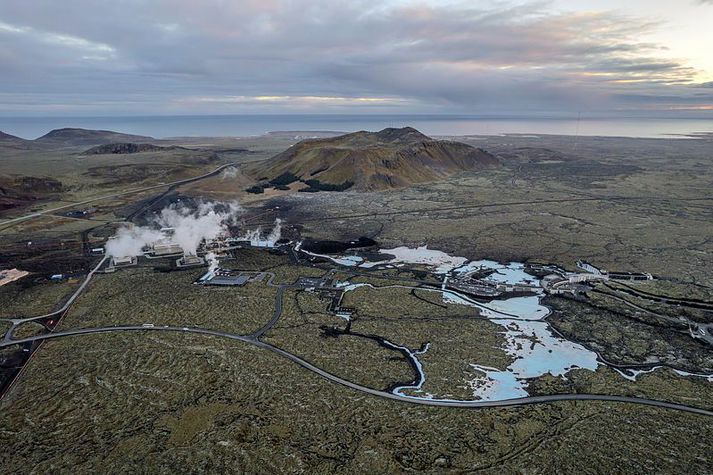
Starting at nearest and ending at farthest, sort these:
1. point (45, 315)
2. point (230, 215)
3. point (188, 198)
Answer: point (45, 315) < point (230, 215) < point (188, 198)

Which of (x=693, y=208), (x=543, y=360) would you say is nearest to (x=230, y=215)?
(x=543, y=360)

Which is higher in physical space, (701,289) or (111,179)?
(111,179)

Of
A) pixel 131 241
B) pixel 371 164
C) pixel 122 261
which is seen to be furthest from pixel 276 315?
pixel 371 164

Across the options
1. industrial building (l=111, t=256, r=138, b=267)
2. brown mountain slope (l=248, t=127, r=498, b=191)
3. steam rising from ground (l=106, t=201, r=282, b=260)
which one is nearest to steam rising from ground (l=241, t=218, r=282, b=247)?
steam rising from ground (l=106, t=201, r=282, b=260)

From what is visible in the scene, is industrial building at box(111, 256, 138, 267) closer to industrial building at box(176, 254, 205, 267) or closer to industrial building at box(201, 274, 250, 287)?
industrial building at box(176, 254, 205, 267)

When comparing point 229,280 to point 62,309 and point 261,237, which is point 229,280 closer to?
point 62,309

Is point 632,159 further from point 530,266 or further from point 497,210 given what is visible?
point 530,266
